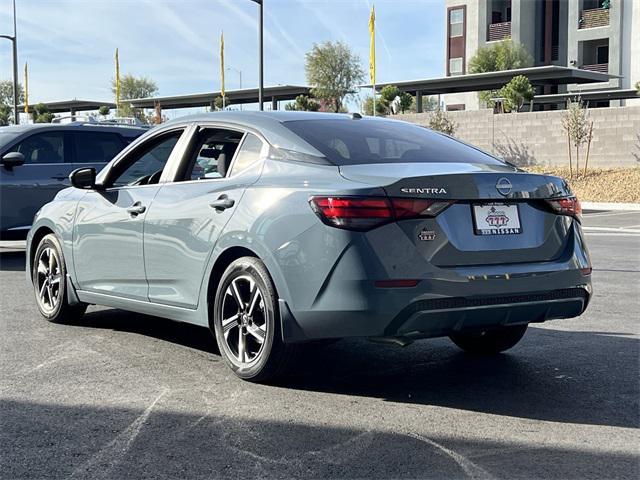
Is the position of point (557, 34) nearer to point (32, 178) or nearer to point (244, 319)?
point (32, 178)

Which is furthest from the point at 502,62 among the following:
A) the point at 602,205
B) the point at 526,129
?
the point at 602,205

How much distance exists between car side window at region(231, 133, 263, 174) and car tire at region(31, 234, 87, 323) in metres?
2.28

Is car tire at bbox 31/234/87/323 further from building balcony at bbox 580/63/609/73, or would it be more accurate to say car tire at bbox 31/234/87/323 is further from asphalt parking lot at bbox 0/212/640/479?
building balcony at bbox 580/63/609/73

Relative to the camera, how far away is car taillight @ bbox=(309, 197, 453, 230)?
4707 millimetres

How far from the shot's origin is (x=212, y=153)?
239 inches

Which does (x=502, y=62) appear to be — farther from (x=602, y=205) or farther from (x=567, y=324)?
(x=567, y=324)

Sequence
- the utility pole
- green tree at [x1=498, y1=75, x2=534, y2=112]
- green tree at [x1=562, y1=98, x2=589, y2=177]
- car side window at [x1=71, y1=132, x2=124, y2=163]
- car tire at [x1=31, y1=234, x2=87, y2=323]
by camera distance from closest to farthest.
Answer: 1. car tire at [x1=31, y1=234, x2=87, y2=323]
2. car side window at [x1=71, y1=132, x2=124, y2=163]
3. the utility pole
4. green tree at [x1=562, y1=98, x2=589, y2=177]
5. green tree at [x1=498, y1=75, x2=534, y2=112]

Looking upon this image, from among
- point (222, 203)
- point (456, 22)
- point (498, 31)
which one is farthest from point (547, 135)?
point (456, 22)

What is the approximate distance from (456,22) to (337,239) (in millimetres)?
58614

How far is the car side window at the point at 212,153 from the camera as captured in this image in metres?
5.87

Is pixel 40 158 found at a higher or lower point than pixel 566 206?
higher

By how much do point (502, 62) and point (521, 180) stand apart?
51.8 metres

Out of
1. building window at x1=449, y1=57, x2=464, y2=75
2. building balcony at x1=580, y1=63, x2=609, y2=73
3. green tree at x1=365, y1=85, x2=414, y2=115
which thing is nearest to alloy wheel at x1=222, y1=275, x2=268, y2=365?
green tree at x1=365, y1=85, x2=414, y2=115

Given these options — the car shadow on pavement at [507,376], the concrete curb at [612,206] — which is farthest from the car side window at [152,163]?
the concrete curb at [612,206]
